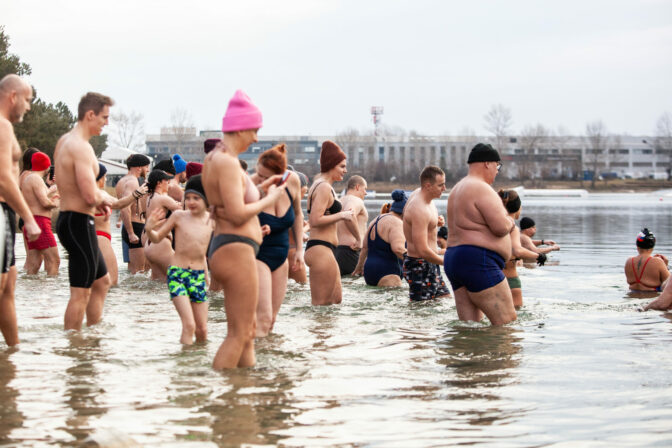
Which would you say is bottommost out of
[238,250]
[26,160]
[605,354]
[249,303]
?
[605,354]

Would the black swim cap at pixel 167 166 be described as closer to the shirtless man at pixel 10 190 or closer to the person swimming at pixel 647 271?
the shirtless man at pixel 10 190

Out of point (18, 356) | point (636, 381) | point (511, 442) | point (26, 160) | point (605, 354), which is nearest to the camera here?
point (511, 442)

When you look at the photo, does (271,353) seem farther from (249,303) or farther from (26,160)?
(26,160)

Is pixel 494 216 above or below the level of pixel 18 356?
above

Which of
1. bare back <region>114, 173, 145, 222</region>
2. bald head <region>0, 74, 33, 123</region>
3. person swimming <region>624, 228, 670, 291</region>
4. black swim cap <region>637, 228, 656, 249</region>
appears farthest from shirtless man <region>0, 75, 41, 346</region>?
Answer: person swimming <region>624, 228, 670, 291</region>

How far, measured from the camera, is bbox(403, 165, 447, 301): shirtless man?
32.4 ft

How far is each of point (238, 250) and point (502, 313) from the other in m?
3.21

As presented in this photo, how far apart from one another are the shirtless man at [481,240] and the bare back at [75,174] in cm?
325

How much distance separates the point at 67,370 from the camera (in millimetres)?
6355

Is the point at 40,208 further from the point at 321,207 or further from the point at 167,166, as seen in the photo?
the point at 321,207

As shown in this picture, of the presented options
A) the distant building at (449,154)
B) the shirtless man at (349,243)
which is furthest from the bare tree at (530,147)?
the shirtless man at (349,243)

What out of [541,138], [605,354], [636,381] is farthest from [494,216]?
[541,138]

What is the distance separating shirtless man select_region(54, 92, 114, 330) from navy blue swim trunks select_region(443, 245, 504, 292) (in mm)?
3159

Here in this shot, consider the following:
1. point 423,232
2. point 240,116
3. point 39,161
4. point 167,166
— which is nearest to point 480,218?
point 423,232
